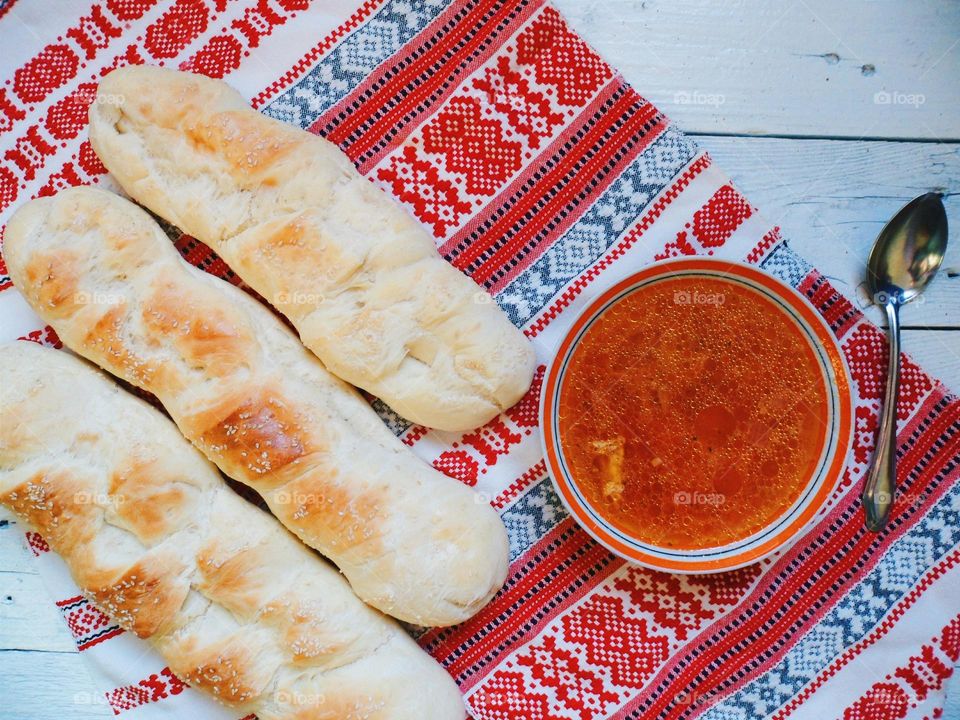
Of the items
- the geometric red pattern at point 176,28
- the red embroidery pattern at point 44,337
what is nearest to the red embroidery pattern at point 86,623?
the red embroidery pattern at point 44,337

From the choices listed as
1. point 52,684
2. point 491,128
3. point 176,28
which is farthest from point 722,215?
point 52,684

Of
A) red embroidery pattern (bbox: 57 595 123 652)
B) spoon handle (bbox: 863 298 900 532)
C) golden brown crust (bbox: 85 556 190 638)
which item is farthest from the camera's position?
red embroidery pattern (bbox: 57 595 123 652)

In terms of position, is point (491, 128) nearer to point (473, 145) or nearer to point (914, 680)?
point (473, 145)

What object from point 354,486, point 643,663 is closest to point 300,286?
point 354,486

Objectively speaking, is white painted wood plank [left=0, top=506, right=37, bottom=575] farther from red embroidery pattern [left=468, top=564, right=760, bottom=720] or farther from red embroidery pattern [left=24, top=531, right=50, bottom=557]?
red embroidery pattern [left=468, top=564, right=760, bottom=720]

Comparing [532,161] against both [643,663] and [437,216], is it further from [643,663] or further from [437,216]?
[643,663]

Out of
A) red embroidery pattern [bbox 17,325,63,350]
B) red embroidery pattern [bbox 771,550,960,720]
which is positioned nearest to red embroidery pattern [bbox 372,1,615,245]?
red embroidery pattern [bbox 17,325,63,350]
